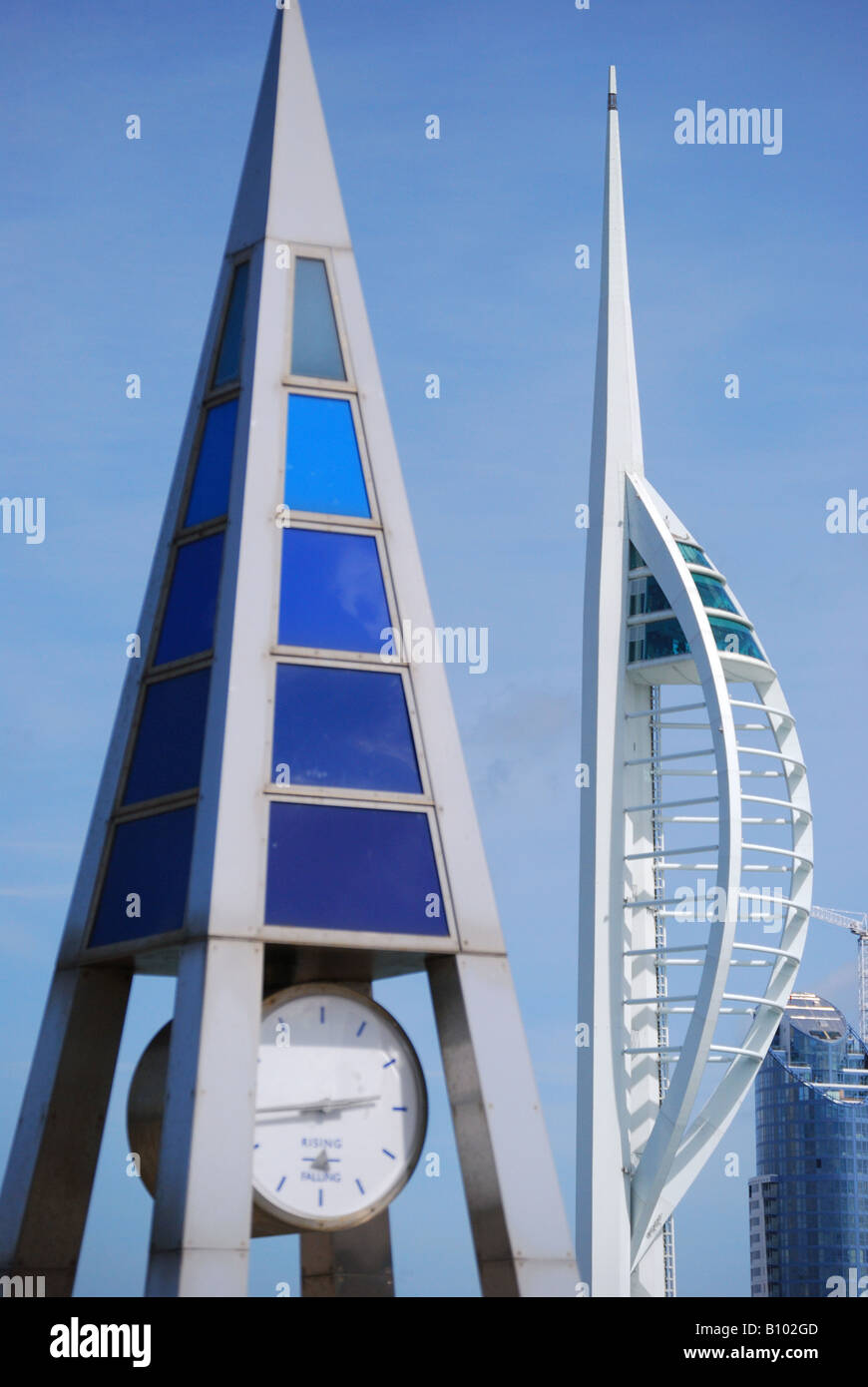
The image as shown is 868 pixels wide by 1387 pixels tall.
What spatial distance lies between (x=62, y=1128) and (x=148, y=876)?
229 centimetres

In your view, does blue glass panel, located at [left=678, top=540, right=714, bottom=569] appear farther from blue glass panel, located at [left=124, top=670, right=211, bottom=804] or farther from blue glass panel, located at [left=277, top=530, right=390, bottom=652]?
blue glass panel, located at [left=124, top=670, right=211, bottom=804]

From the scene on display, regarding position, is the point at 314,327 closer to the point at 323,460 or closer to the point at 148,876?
the point at 323,460

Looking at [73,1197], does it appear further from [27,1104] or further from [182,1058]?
[182,1058]

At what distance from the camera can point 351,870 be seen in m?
16.4

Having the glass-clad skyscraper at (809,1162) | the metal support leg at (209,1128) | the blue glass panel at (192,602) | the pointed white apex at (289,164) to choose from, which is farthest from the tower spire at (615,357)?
the glass-clad skyscraper at (809,1162)

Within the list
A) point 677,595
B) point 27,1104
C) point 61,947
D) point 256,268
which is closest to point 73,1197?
point 27,1104

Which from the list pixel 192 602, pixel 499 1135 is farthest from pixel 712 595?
pixel 499 1135

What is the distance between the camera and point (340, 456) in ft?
58.7

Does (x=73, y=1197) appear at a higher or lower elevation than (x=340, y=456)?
lower

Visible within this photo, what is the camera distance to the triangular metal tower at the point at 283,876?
1580cm

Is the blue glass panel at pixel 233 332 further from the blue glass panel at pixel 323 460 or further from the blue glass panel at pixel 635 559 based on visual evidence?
the blue glass panel at pixel 635 559
